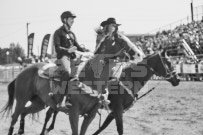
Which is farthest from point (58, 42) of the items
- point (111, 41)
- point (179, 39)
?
point (179, 39)

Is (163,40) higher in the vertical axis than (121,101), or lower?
higher

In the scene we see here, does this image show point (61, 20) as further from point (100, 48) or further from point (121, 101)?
point (121, 101)

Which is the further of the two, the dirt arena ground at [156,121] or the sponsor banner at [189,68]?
the sponsor banner at [189,68]

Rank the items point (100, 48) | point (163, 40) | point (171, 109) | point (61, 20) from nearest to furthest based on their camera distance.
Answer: point (100, 48), point (61, 20), point (171, 109), point (163, 40)

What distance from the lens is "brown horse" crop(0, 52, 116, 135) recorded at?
589cm

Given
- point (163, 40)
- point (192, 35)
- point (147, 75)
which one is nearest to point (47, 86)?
point (147, 75)

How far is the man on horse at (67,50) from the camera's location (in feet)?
20.1

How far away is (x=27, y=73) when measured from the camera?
7.61 m

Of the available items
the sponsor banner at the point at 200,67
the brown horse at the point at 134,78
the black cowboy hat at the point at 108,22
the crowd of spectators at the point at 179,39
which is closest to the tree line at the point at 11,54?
the crowd of spectators at the point at 179,39

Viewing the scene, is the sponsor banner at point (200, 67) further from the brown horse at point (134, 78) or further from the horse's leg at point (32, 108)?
the horse's leg at point (32, 108)

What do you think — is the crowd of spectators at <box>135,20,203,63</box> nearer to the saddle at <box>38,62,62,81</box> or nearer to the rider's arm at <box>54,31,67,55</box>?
the saddle at <box>38,62,62,81</box>

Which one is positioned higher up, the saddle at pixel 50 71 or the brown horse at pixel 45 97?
the saddle at pixel 50 71

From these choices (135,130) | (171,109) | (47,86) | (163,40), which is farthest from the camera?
(163,40)

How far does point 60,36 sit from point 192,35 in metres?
18.8
